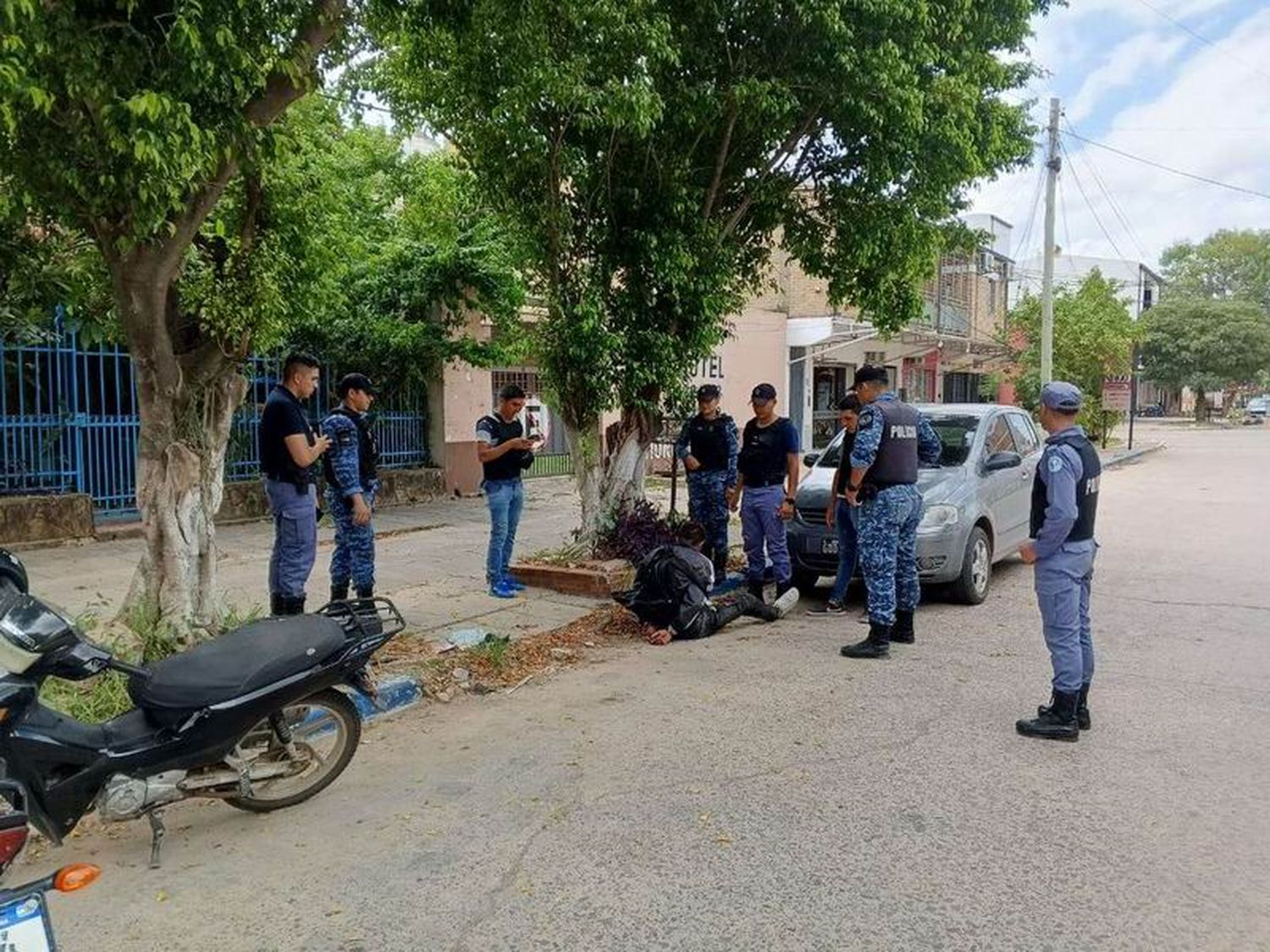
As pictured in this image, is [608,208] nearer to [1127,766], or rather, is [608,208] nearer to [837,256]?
[837,256]

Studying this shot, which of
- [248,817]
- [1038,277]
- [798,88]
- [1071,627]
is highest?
[1038,277]

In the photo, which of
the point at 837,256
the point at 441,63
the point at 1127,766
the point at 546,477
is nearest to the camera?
the point at 1127,766

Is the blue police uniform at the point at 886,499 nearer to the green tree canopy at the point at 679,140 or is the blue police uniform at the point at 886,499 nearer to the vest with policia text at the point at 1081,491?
the vest with policia text at the point at 1081,491

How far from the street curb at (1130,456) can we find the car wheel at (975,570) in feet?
55.4

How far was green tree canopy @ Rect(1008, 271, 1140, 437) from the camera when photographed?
1069 inches

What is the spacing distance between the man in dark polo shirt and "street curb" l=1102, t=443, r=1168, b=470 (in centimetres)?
1928

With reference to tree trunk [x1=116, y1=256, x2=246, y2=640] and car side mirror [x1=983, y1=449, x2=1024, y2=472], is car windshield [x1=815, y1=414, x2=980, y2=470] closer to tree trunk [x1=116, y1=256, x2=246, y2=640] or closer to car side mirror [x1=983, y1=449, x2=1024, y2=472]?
car side mirror [x1=983, y1=449, x2=1024, y2=472]

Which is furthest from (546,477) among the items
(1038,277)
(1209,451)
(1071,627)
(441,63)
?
(1038,277)

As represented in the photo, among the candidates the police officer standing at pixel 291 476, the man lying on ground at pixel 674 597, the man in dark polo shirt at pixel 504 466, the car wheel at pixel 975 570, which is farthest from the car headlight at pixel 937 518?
the police officer standing at pixel 291 476

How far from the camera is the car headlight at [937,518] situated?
24.8 ft

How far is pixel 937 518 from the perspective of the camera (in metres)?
7.59

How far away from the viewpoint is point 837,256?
9.59 meters

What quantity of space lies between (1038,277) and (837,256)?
122ft

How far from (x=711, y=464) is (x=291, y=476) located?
11.6ft
